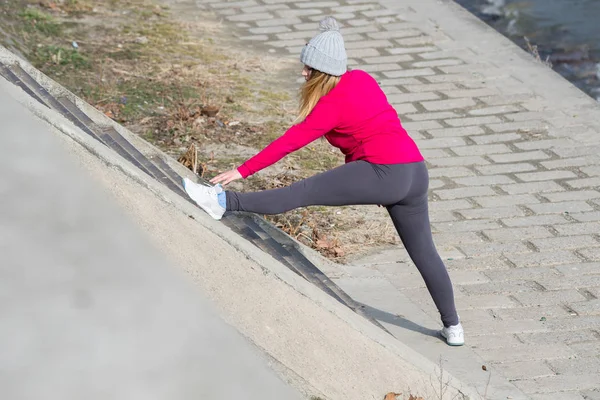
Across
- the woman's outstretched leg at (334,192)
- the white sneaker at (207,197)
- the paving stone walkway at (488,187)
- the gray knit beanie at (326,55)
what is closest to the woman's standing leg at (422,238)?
the woman's outstretched leg at (334,192)

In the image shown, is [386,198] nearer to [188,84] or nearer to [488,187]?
[488,187]

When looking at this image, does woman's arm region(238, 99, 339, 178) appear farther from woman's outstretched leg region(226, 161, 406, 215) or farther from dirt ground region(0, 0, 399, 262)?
Result: dirt ground region(0, 0, 399, 262)

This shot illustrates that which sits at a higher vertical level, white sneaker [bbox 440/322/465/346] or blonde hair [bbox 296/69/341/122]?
blonde hair [bbox 296/69/341/122]

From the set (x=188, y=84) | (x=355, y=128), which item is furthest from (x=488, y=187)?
(x=188, y=84)

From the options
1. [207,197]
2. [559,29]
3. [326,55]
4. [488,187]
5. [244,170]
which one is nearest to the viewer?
[326,55]

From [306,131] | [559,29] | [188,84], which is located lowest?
[559,29]

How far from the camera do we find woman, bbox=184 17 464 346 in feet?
18.2

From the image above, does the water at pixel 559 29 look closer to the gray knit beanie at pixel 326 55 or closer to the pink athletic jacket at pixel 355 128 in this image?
the pink athletic jacket at pixel 355 128

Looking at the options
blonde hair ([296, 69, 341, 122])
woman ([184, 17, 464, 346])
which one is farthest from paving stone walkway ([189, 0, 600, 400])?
blonde hair ([296, 69, 341, 122])

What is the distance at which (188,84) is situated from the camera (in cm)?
1006

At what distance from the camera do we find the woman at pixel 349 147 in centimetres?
555

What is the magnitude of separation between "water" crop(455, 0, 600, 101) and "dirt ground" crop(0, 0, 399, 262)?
3.37 m

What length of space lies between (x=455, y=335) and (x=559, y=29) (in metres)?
8.41

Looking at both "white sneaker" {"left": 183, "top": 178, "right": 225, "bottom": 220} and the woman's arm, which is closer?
the woman's arm
